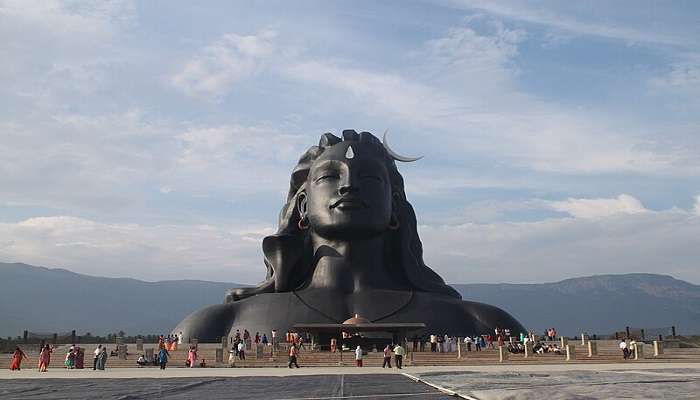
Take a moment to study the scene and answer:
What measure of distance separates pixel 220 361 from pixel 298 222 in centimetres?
1522

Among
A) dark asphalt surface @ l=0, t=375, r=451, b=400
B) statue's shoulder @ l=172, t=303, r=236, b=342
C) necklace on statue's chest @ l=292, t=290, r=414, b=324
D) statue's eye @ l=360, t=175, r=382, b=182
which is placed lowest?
dark asphalt surface @ l=0, t=375, r=451, b=400

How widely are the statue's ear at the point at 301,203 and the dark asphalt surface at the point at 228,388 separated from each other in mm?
23232

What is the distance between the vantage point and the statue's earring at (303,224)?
143ft

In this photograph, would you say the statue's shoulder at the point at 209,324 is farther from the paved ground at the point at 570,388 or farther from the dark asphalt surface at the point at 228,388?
the paved ground at the point at 570,388

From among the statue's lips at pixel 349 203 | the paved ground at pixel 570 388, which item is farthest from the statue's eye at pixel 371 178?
the paved ground at pixel 570 388

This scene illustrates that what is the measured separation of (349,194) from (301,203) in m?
4.82

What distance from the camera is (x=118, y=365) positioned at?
29.8 m

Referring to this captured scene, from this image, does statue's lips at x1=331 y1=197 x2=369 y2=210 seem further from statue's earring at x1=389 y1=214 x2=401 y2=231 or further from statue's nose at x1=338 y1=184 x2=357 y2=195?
statue's earring at x1=389 y1=214 x2=401 y2=231

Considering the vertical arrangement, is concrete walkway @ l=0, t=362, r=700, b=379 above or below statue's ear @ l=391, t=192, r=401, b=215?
below

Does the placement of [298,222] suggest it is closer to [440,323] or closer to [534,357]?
[440,323]

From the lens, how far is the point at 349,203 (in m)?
40.5

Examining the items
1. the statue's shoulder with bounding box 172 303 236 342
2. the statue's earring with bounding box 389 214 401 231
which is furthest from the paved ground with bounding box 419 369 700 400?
the statue's earring with bounding box 389 214 401 231

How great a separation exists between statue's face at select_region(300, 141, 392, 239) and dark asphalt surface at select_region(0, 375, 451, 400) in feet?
65.6

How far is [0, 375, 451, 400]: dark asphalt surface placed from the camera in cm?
1476
